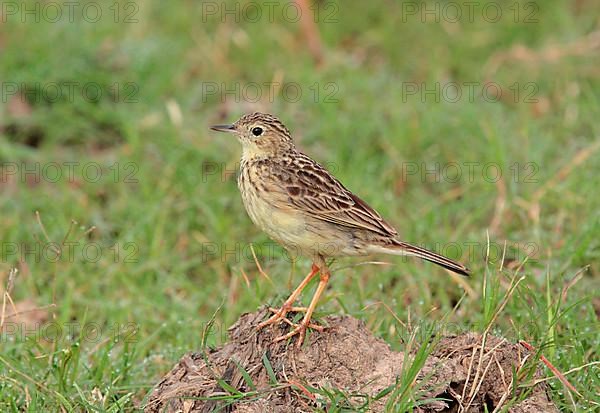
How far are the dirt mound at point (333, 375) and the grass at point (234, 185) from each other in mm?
207

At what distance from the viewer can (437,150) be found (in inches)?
347

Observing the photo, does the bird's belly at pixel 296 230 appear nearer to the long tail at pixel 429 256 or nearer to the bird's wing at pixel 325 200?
the bird's wing at pixel 325 200

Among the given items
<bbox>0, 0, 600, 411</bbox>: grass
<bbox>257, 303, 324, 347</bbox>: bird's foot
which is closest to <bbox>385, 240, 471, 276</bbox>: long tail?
<bbox>0, 0, 600, 411</bbox>: grass

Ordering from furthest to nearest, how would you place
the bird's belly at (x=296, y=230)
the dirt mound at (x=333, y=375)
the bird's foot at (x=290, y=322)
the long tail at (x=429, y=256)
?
the long tail at (x=429, y=256), the bird's belly at (x=296, y=230), the bird's foot at (x=290, y=322), the dirt mound at (x=333, y=375)

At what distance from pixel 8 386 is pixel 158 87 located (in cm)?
490

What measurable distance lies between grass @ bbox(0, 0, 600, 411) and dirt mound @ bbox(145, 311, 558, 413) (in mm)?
207

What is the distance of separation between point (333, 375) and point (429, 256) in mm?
1012

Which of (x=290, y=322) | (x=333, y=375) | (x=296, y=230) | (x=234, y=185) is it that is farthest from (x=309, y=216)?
(x=234, y=185)

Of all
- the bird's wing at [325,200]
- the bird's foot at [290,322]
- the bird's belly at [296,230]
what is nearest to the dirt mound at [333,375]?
the bird's foot at [290,322]

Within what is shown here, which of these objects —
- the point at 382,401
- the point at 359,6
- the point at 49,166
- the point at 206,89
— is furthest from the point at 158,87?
the point at 382,401

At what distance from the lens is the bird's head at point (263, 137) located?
582 cm

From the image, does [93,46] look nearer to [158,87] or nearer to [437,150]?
[158,87]

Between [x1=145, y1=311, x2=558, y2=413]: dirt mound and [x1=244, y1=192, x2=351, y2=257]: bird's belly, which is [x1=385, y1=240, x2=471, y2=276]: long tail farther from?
[x1=145, y1=311, x2=558, y2=413]: dirt mound

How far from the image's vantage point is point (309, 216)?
213 inches
